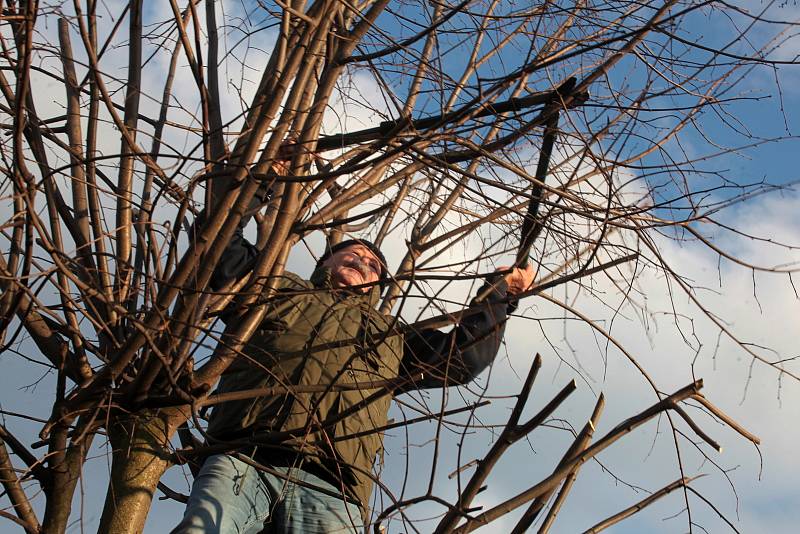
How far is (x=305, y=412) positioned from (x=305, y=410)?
6.8 inches

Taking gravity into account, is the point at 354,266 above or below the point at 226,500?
above

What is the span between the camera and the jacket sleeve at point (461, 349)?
111 inches

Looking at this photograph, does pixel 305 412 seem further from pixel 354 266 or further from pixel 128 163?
pixel 128 163

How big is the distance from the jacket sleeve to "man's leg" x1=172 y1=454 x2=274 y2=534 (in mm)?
641

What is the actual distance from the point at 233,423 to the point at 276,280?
0.54m

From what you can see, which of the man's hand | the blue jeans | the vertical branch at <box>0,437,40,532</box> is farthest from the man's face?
the vertical branch at <box>0,437,40,532</box>

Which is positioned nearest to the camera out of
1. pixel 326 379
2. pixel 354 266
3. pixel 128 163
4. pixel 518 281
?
pixel 128 163

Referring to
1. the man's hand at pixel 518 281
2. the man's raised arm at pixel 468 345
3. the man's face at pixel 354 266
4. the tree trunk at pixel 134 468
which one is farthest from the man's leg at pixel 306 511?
the man's hand at pixel 518 281

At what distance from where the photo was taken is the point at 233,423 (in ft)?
10.6

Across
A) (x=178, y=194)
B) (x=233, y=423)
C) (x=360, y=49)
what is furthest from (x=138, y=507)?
(x=360, y=49)

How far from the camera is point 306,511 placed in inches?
126

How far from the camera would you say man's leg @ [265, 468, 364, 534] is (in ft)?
10.4

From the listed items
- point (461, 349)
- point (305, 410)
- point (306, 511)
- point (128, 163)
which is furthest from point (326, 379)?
point (128, 163)

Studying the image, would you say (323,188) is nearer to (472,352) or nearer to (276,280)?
(276,280)
